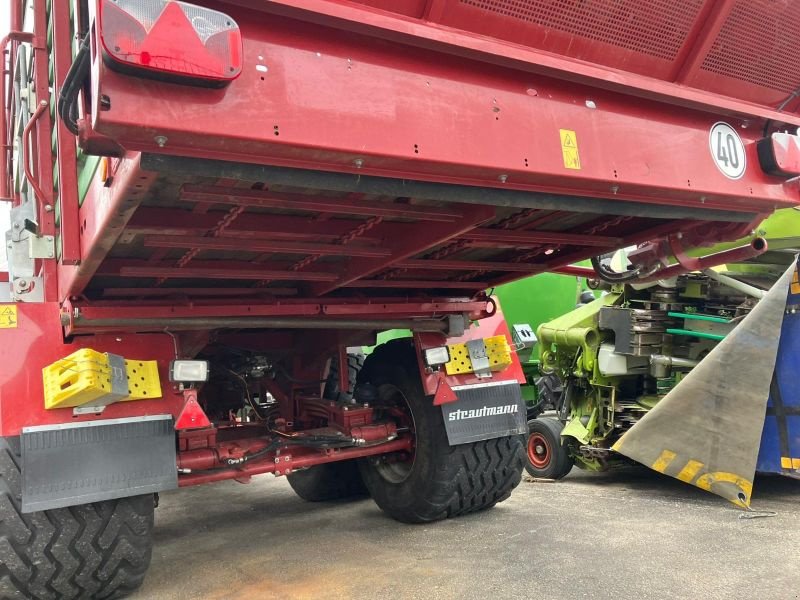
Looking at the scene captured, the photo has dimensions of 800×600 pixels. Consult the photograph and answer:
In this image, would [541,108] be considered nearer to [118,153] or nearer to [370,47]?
[370,47]

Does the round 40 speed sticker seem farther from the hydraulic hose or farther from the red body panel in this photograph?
the hydraulic hose

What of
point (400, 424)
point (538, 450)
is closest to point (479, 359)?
point (400, 424)

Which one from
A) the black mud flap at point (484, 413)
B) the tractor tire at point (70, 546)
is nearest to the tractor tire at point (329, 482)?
the black mud flap at point (484, 413)

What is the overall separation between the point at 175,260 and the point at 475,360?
1.88 meters

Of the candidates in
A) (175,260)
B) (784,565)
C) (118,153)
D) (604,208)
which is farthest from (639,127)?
(784,565)

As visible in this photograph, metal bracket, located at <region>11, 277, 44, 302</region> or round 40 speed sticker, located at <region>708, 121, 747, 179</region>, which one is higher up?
round 40 speed sticker, located at <region>708, 121, 747, 179</region>

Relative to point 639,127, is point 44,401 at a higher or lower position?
lower

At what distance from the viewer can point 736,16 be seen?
2.24 meters

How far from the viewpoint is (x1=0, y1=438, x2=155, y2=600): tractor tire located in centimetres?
260

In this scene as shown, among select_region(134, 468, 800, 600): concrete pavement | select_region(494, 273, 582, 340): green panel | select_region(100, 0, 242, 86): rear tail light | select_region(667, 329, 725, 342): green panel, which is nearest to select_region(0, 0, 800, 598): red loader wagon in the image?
select_region(100, 0, 242, 86): rear tail light

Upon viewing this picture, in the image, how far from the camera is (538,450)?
5750mm

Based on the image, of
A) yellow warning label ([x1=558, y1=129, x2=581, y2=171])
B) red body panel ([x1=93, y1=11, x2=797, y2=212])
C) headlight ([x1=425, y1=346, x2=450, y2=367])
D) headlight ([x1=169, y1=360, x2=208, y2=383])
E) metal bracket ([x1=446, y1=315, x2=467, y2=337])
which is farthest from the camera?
metal bracket ([x1=446, y1=315, x2=467, y2=337])

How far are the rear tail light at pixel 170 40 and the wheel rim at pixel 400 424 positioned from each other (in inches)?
113

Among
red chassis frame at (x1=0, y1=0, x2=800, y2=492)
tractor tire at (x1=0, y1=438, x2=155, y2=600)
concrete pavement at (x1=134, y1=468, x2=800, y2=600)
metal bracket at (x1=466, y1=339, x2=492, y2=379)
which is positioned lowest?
concrete pavement at (x1=134, y1=468, x2=800, y2=600)
